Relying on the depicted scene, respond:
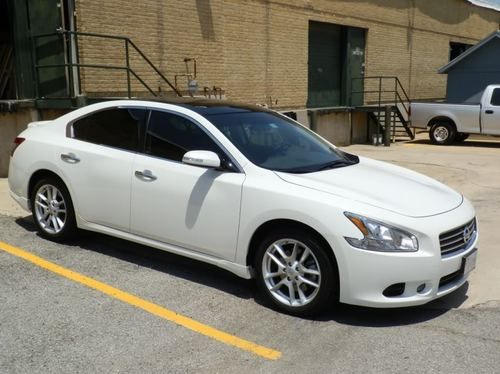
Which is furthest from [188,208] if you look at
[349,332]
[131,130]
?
[349,332]

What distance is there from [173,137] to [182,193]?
57 centimetres

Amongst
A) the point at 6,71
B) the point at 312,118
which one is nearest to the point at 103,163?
the point at 6,71

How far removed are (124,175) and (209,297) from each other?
4.47 feet

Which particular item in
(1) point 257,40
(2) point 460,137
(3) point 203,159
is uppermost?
(1) point 257,40

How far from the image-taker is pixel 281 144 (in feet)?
16.6

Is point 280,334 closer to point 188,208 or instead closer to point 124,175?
point 188,208

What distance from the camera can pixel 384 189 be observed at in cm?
443

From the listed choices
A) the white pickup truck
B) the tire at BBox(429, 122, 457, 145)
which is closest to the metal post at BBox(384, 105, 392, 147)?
the white pickup truck

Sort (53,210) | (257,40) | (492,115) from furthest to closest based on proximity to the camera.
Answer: (492,115) → (257,40) → (53,210)

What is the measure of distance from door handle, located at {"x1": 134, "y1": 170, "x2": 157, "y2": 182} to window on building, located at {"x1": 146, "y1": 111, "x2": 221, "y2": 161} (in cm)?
18

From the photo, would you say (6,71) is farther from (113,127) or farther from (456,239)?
(456,239)

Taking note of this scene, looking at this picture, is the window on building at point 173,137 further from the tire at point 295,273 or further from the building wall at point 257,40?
the building wall at point 257,40

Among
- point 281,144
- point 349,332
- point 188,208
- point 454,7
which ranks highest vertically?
point 454,7

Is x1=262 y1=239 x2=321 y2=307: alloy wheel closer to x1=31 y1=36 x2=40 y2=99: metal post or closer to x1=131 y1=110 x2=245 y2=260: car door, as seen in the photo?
x1=131 y1=110 x2=245 y2=260: car door
